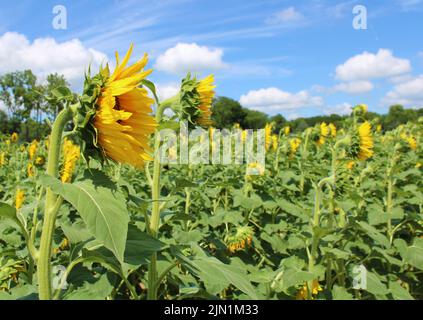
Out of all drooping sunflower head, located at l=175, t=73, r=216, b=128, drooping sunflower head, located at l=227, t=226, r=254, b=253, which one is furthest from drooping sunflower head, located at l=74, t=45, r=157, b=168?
drooping sunflower head, located at l=227, t=226, r=254, b=253

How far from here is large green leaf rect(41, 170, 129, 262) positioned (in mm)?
1119

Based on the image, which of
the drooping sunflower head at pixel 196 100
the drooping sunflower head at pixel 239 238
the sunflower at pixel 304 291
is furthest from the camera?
the drooping sunflower head at pixel 239 238

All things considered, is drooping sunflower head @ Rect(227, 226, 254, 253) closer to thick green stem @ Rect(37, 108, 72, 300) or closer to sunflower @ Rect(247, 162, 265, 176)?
sunflower @ Rect(247, 162, 265, 176)

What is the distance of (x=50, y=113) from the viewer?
6.97 feet

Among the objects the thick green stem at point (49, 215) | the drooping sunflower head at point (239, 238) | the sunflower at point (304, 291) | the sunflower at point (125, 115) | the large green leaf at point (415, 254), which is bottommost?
the sunflower at point (304, 291)

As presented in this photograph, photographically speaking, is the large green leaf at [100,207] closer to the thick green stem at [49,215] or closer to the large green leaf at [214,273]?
the thick green stem at [49,215]

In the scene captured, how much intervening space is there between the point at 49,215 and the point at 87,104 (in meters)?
0.39

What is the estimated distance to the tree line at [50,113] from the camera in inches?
62.7

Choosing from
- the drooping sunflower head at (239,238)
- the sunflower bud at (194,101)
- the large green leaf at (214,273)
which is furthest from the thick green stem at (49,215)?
the drooping sunflower head at (239,238)

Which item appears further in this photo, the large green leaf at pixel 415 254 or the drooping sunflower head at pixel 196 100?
the large green leaf at pixel 415 254

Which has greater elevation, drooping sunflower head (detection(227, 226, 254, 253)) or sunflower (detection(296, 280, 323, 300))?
drooping sunflower head (detection(227, 226, 254, 253))

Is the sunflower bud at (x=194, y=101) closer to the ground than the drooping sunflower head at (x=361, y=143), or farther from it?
farther from it

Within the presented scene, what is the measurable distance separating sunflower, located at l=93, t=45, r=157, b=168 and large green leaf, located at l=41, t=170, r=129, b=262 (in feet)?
0.39
